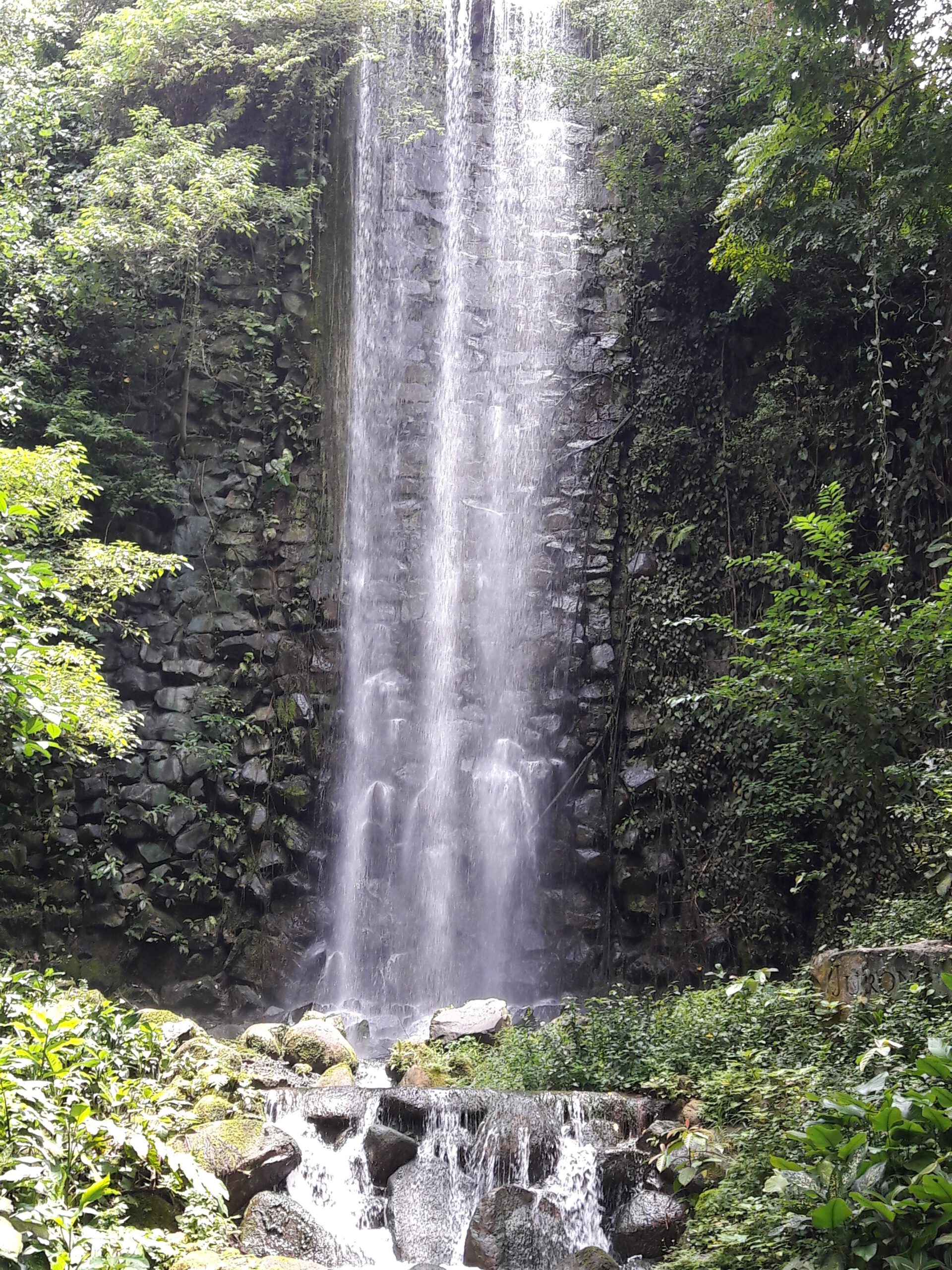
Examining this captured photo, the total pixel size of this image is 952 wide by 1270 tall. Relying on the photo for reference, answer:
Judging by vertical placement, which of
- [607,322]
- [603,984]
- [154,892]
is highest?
[607,322]

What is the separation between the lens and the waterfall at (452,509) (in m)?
10.6

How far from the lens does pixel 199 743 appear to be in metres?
10.5

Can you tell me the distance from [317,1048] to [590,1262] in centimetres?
361

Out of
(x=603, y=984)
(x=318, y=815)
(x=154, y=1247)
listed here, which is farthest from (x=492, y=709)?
(x=154, y=1247)

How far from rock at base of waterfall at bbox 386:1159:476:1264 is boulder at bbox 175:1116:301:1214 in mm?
606

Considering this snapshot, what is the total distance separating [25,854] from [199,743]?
6.47 feet

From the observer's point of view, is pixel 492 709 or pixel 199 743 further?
pixel 492 709

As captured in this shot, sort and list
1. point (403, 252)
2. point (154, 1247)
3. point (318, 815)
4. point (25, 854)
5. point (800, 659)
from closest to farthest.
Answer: point (154, 1247) → point (800, 659) → point (25, 854) → point (318, 815) → point (403, 252)

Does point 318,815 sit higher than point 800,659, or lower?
lower

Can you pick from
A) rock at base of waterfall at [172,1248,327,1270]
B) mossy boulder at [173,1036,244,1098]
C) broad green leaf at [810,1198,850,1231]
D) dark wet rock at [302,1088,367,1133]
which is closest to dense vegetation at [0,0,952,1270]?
broad green leaf at [810,1198,850,1231]

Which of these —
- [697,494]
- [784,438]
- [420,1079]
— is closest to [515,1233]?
[420,1079]

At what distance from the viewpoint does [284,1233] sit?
4926mm

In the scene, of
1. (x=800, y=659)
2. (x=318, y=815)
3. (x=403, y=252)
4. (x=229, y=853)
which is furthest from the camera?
(x=403, y=252)

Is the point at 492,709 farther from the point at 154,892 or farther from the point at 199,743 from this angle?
the point at 154,892
